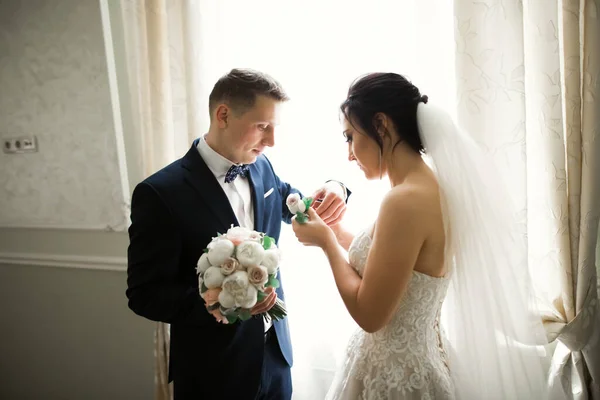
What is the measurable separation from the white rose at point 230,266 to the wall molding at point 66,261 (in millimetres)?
1447

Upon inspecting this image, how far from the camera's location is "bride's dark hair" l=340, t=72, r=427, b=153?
1355 mm

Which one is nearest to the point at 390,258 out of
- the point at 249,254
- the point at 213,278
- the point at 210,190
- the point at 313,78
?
the point at 249,254

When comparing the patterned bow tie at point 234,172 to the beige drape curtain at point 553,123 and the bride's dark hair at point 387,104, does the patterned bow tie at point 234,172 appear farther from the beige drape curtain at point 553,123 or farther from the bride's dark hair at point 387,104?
the beige drape curtain at point 553,123

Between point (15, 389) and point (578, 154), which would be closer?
point (578, 154)

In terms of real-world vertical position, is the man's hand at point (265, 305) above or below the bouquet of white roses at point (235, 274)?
below

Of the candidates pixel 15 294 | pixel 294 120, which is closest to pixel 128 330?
pixel 15 294

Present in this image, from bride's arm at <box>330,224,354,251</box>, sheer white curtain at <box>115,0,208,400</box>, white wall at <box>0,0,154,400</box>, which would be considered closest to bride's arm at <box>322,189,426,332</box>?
bride's arm at <box>330,224,354,251</box>

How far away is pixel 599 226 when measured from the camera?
5.51 feet

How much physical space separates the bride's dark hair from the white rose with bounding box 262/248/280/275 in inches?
19.5

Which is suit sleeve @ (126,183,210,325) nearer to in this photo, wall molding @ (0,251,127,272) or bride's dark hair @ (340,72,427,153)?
bride's dark hair @ (340,72,427,153)

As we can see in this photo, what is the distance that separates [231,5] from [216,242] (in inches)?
51.3

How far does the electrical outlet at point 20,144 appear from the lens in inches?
102

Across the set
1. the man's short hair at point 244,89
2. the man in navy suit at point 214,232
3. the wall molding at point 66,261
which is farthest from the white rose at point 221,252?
the wall molding at point 66,261

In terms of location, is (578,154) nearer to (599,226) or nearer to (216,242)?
(599,226)
